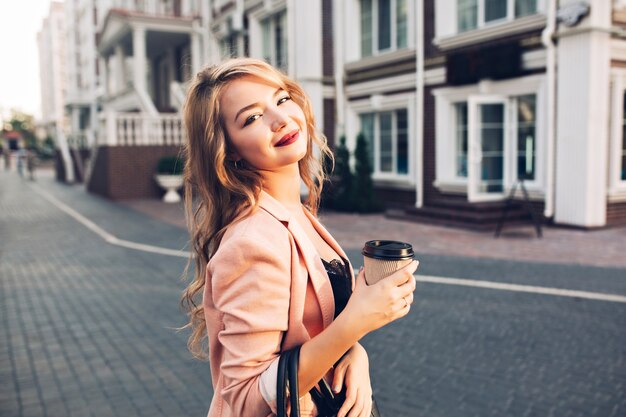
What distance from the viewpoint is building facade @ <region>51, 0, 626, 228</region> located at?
37.4 ft

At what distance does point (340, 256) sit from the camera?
1.72m

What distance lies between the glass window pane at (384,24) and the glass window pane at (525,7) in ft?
13.9

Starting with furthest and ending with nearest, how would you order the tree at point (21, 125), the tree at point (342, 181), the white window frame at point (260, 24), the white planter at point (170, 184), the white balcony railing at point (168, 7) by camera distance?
1. the tree at point (21, 125)
2. the white balcony railing at point (168, 7)
3. the white planter at point (170, 184)
4. the white window frame at point (260, 24)
5. the tree at point (342, 181)

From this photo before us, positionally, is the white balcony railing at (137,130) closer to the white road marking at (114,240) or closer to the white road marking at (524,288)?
the white road marking at (114,240)

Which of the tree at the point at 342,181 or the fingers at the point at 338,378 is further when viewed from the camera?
the tree at the point at 342,181

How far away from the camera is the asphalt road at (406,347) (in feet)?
13.2

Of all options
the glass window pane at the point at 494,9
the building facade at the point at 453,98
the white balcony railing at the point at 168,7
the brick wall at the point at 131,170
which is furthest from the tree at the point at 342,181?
the white balcony railing at the point at 168,7

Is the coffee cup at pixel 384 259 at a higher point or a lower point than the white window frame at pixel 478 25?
lower

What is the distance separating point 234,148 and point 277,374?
57 centimetres

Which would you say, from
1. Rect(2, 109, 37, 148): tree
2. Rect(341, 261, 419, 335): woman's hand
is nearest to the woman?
Rect(341, 261, 419, 335): woman's hand

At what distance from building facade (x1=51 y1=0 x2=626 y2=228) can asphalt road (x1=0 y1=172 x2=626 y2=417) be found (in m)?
3.25

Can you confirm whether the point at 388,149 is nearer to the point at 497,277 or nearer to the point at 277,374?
the point at 497,277

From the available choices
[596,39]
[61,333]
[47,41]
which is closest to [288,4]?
[596,39]

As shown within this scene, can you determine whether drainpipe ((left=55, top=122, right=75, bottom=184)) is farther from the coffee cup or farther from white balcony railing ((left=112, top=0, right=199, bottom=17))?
the coffee cup
